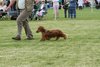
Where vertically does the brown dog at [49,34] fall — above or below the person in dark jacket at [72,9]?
above

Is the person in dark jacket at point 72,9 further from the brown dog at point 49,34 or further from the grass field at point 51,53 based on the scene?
the brown dog at point 49,34

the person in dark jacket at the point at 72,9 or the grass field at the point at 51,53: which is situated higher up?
the grass field at the point at 51,53

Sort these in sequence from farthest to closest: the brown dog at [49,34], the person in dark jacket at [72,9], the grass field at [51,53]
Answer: the person in dark jacket at [72,9], the brown dog at [49,34], the grass field at [51,53]

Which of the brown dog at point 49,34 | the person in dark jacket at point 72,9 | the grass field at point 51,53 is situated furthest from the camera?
the person in dark jacket at point 72,9

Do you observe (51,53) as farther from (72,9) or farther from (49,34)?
(72,9)

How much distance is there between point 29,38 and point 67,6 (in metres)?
15.3

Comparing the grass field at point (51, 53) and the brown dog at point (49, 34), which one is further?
the brown dog at point (49, 34)

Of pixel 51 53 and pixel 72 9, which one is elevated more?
pixel 51 53

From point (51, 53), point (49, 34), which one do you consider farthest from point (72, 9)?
point (51, 53)

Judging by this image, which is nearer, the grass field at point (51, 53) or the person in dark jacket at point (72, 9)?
the grass field at point (51, 53)

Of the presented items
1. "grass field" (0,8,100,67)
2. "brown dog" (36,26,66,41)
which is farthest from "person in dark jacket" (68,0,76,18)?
"brown dog" (36,26,66,41)

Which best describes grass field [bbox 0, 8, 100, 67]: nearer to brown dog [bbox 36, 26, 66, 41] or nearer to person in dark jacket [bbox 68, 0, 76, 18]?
brown dog [bbox 36, 26, 66, 41]

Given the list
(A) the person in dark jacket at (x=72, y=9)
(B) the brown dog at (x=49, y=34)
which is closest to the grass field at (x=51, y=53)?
(B) the brown dog at (x=49, y=34)

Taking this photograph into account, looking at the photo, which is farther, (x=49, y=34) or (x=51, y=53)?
(x=49, y=34)
